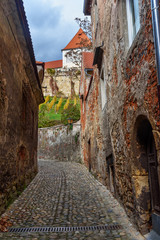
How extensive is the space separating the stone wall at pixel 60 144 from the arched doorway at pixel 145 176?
44.0 feet

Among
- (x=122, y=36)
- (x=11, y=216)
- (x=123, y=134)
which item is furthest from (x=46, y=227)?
(x=122, y=36)

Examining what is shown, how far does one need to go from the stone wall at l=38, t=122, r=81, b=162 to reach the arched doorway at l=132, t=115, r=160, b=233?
13426 mm

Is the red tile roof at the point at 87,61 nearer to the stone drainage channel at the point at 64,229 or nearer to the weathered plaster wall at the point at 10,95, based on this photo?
the weathered plaster wall at the point at 10,95

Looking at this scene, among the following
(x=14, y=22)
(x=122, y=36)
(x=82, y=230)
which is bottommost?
(x=82, y=230)

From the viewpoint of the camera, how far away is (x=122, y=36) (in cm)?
422

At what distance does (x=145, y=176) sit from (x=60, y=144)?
1571cm

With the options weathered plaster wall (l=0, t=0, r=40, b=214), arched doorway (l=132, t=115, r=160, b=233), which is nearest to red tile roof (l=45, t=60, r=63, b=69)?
weathered plaster wall (l=0, t=0, r=40, b=214)

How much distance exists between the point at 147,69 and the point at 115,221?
2770 mm

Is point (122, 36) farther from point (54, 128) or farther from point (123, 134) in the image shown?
point (54, 128)

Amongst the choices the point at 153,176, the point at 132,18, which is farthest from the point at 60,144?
the point at 153,176

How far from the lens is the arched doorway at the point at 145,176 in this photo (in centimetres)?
334

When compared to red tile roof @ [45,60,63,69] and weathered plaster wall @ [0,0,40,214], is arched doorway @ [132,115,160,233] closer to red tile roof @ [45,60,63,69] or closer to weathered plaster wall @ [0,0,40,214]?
weathered plaster wall @ [0,0,40,214]

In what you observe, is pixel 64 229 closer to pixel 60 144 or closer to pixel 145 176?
pixel 145 176

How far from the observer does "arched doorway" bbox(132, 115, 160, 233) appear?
334 cm
